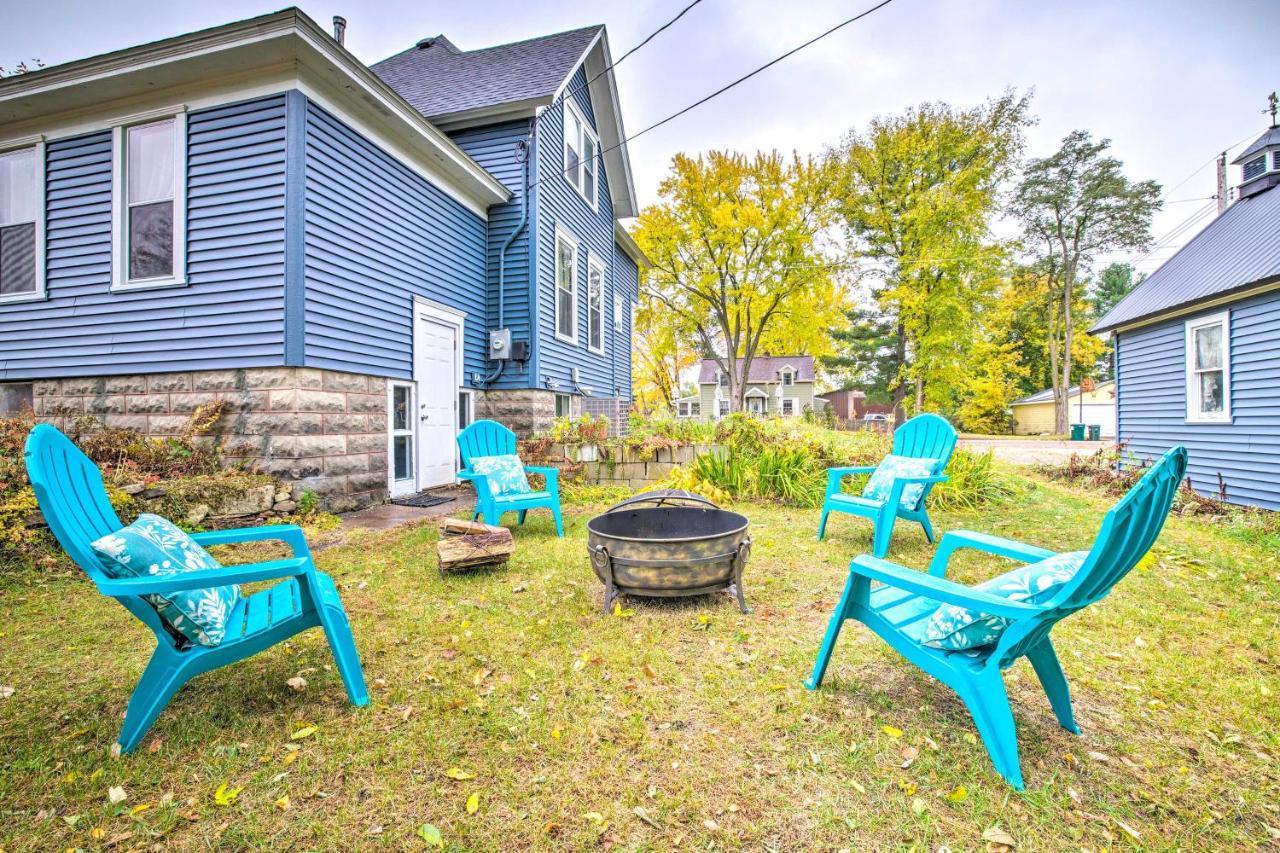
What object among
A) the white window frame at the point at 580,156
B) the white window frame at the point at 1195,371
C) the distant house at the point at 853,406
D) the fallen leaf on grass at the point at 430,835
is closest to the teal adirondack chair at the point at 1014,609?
the fallen leaf on grass at the point at 430,835

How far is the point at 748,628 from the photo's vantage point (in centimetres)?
288

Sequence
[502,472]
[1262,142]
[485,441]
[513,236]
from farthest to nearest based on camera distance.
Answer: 1. [513,236]
2. [1262,142]
3. [485,441]
4. [502,472]

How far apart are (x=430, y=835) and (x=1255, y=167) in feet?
43.3

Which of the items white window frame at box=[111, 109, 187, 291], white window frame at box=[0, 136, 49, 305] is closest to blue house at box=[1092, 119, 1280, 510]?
white window frame at box=[111, 109, 187, 291]

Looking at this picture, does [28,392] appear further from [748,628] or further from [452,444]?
[748,628]

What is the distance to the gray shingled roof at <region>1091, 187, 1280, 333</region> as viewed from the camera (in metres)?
6.50

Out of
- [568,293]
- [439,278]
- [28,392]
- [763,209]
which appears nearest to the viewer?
[28,392]

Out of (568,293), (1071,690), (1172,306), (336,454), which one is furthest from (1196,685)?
(568,293)

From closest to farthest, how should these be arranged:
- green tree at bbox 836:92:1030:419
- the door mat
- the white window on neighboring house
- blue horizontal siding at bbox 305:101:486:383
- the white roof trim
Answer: the white roof trim → blue horizontal siding at bbox 305:101:486:383 → the door mat → the white window on neighboring house → green tree at bbox 836:92:1030:419

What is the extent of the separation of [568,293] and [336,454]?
17.0ft

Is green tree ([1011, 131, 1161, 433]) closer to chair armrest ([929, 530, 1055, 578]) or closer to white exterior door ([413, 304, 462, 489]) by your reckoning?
white exterior door ([413, 304, 462, 489])

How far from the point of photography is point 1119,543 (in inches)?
58.5

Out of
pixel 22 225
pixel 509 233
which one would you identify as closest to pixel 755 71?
pixel 509 233

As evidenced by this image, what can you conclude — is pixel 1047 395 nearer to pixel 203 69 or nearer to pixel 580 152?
pixel 580 152
